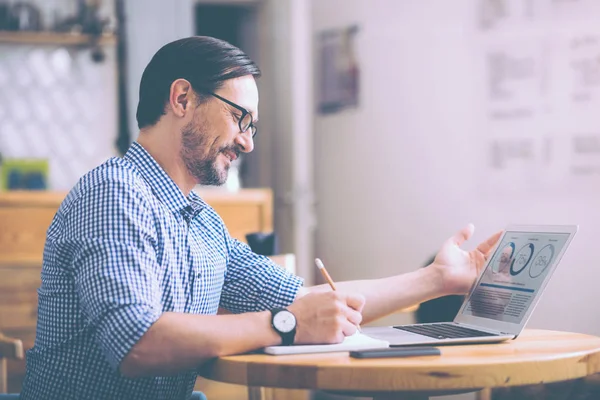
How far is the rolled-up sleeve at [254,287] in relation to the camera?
1717 mm

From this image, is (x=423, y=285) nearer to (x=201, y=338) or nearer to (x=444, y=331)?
(x=444, y=331)

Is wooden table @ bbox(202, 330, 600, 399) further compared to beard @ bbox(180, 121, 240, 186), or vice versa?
beard @ bbox(180, 121, 240, 186)

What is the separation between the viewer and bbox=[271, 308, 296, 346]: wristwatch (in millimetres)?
1333

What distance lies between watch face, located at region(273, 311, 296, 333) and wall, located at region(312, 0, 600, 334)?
224 cm

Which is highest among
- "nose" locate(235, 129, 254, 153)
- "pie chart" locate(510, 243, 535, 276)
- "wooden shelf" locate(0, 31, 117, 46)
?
"wooden shelf" locate(0, 31, 117, 46)

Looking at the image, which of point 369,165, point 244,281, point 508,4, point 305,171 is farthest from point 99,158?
point 244,281

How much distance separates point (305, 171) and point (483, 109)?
40.0 inches

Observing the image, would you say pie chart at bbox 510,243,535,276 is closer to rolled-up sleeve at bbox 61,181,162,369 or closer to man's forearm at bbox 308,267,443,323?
man's forearm at bbox 308,267,443,323

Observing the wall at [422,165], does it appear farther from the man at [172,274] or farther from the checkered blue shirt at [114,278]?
the checkered blue shirt at [114,278]

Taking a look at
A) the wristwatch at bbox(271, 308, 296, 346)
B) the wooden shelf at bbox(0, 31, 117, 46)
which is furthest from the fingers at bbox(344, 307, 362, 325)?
the wooden shelf at bbox(0, 31, 117, 46)

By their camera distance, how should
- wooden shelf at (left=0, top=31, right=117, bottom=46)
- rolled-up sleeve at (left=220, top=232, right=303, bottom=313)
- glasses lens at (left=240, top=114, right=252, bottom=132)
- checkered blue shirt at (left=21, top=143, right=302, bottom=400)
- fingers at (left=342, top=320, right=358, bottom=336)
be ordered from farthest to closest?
1. wooden shelf at (left=0, top=31, right=117, bottom=46)
2. rolled-up sleeve at (left=220, top=232, right=303, bottom=313)
3. glasses lens at (left=240, top=114, right=252, bottom=132)
4. fingers at (left=342, top=320, right=358, bottom=336)
5. checkered blue shirt at (left=21, top=143, right=302, bottom=400)

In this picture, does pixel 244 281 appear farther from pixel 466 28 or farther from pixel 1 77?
pixel 1 77

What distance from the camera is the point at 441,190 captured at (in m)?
3.86

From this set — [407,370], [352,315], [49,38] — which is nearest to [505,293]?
[352,315]
